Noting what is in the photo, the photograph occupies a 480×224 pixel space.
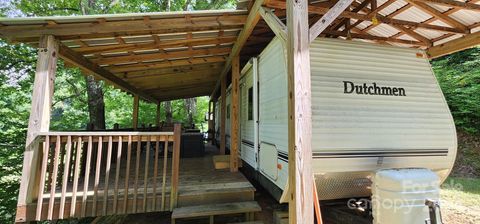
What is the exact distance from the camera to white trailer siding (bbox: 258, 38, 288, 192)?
3.35 metres

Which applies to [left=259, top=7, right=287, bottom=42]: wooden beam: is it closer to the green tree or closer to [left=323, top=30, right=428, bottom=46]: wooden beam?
[left=323, top=30, right=428, bottom=46]: wooden beam

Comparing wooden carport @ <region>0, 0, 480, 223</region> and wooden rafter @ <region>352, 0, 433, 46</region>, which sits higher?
wooden rafter @ <region>352, 0, 433, 46</region>

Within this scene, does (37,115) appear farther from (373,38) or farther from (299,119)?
(373,38)

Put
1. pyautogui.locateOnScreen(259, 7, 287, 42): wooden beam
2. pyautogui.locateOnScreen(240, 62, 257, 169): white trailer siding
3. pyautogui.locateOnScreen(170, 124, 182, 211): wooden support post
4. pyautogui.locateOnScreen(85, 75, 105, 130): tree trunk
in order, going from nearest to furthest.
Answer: pyautogui.locateOnScreen(259, 7, 287, 42): wooden beam
pyautogui.locateOnScreen(170, 124, 182, 211): wooden support post
pyautogui.locateOnScreen(240, 62, 257, 169): white trailer siding
pyautogui.locateOnScreen(85, 75, 105, 130): tree trunk

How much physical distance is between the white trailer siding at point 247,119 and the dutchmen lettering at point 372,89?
1986 millimetres

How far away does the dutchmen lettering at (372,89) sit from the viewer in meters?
3.27

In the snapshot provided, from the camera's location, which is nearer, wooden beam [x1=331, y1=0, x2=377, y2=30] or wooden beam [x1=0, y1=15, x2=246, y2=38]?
wooden beam [x1=0, y1=15, x2=246, y2=38]

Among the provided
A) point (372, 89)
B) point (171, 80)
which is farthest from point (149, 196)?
point (171, 80)

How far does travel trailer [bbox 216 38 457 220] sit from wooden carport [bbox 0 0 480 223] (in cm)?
72

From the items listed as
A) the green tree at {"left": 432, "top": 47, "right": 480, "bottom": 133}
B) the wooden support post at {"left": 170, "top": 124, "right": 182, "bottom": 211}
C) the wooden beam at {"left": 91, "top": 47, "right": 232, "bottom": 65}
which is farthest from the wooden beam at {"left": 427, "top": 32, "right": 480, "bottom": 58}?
the wooden support post at {"left": 170, "top": 124, "right": 182, "bottom": 211}

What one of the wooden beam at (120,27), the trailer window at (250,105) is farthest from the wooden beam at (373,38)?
the wooden beam at (120,27)

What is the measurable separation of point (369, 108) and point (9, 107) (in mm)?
11004

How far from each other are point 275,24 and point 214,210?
8.48 ft

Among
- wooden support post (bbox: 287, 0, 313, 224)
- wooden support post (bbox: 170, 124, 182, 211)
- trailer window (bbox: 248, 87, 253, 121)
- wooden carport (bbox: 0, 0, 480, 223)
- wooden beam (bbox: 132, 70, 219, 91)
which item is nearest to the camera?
wooden support post (bbox: 287, 0, 313, 224)
